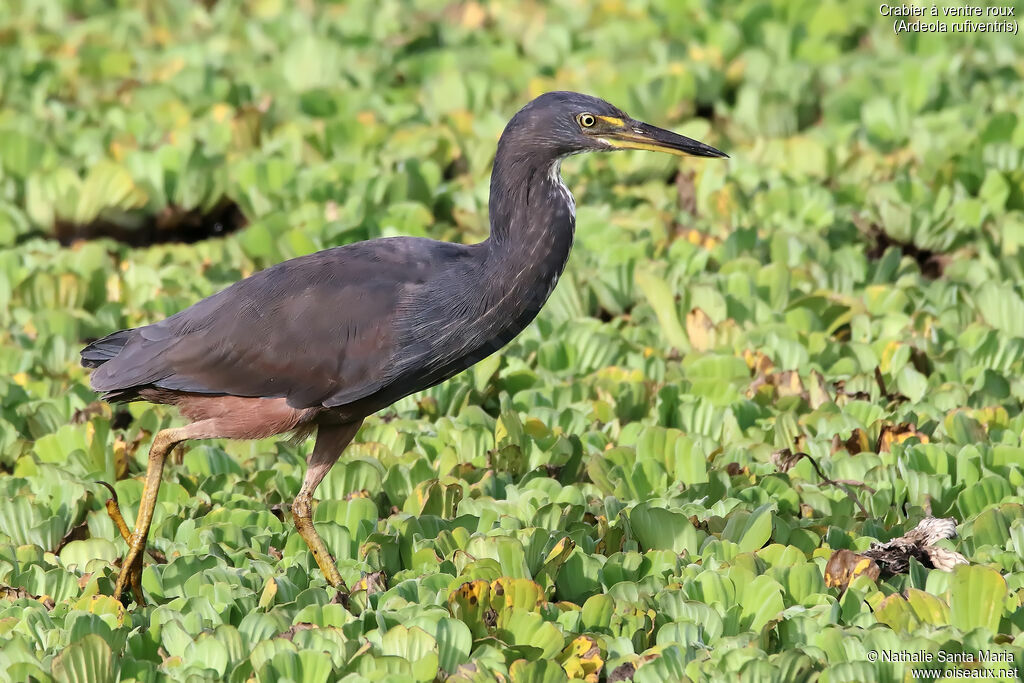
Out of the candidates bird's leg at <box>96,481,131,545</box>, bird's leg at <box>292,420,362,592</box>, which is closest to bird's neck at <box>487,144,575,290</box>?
bird's leg at <box>292,420,362,592</box>

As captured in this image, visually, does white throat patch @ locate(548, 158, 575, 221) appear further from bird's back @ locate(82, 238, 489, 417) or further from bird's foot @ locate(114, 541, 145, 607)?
bird's foot @ locate(114, 541, 145, 607)

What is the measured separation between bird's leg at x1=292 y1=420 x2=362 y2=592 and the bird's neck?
772 mm

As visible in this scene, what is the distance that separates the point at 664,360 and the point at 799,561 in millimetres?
1894

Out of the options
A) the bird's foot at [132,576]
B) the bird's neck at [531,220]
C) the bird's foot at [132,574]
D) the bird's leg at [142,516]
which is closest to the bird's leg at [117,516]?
the bird's leg at [142,516]

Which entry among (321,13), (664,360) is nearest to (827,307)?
(664,360)

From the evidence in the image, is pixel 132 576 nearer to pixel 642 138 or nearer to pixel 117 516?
pixel 117 516

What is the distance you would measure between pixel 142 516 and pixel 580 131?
6.07ft

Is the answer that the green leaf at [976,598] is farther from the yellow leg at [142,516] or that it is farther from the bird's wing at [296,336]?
the yellow leg at [142,516]

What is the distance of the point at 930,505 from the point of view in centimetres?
500

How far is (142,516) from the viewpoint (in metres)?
4.81

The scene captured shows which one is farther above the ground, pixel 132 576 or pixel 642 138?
pixel 642 138

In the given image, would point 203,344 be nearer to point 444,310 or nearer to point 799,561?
point 444,310

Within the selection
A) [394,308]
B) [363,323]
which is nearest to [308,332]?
[363,323]

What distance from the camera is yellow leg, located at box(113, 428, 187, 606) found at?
15.3ft
